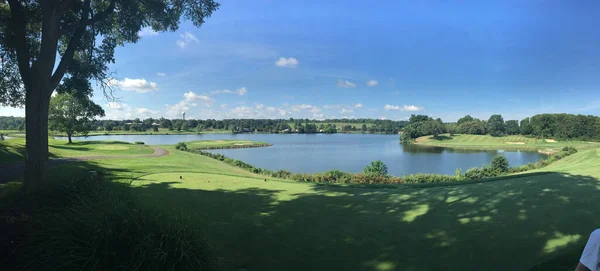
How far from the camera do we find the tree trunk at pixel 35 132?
657 cm

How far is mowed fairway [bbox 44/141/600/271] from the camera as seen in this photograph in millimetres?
4023

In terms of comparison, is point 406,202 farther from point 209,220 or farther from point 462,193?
point 209,220

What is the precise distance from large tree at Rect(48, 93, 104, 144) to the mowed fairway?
38708mm

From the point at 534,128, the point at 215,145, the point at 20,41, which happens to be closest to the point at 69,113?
the point at 20,41

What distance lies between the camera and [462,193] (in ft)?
26.3

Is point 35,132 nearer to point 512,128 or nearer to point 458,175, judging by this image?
point 458,175

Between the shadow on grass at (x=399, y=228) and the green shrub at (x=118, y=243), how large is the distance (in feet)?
2.59

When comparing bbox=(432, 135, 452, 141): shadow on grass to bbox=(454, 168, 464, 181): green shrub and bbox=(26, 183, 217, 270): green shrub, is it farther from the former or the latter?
bbox=(26, 183, 217, 270): green shrub

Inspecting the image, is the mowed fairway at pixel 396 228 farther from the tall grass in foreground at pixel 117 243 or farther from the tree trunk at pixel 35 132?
the tree trunk at pixel 35 132

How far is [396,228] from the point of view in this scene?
5.12 meters

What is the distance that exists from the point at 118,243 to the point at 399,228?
169 inches

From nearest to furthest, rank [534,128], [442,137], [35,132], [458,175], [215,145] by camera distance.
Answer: [35,132] < [458,175] < [215,145] < [534,128] < [442,137]

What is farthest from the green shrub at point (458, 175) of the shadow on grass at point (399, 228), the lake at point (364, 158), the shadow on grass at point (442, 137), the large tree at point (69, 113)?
the shadow on grass at point (442, 137)

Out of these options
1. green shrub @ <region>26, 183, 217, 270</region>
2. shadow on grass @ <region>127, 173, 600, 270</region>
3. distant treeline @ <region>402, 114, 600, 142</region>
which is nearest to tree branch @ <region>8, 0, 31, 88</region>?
shadow on grass @ <region>127, 173, 600, 270</region>
